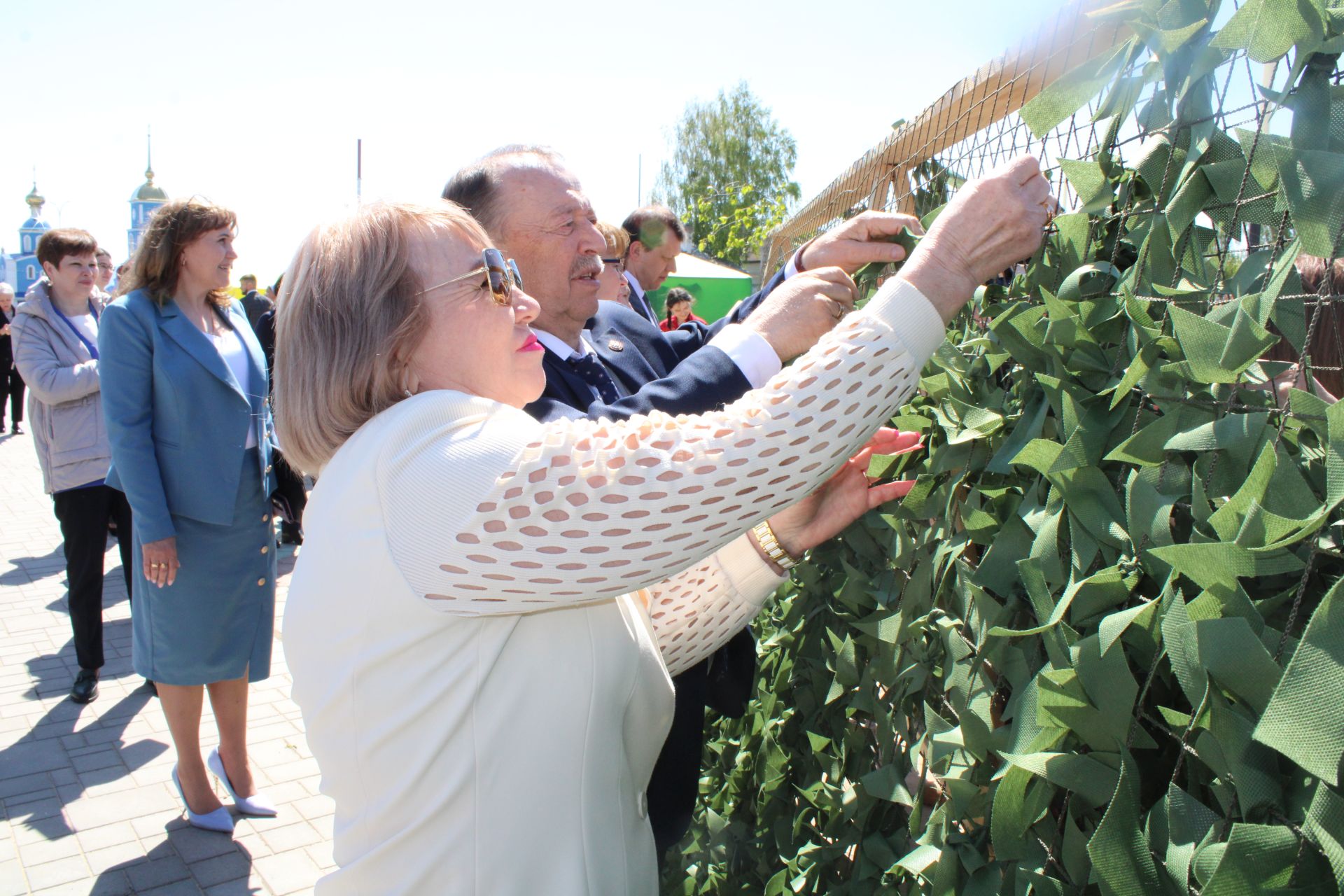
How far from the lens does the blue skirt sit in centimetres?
361

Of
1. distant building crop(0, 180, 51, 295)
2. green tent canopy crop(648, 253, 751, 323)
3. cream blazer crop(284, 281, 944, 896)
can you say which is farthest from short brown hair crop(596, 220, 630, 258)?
distant building crop(0, 180, 51, 295)

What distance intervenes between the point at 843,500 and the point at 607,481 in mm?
667

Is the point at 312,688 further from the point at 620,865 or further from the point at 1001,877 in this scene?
the point at 1001,877

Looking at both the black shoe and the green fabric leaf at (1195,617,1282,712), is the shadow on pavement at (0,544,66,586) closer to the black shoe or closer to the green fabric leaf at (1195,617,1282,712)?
the black shoe

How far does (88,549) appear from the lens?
188 inches

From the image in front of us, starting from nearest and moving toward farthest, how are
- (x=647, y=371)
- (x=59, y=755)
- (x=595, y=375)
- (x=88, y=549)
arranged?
(x=595, y=375) < (x=647, y=371) < (x=59, y=755) < (x=88, y=549)

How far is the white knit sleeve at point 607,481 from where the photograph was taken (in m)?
1.27

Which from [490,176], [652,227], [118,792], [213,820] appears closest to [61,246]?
[118,792]

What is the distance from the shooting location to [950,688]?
4.51 feet

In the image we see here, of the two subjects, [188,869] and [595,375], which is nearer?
[595,375]

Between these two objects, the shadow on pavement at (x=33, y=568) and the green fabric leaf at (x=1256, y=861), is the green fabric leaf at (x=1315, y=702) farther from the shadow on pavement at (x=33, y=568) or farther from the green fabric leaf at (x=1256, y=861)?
the shadow on pavement at (x=33, y=568)

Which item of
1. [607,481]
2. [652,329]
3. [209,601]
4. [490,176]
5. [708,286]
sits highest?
[490,176]

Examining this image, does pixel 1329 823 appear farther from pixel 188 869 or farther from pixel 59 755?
pixel 59 755

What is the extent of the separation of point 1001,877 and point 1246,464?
0.59 m
